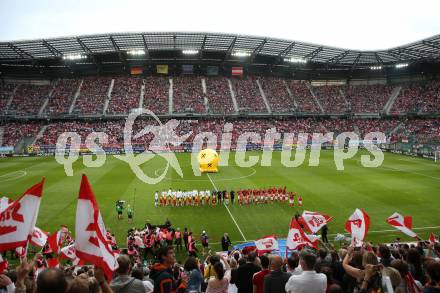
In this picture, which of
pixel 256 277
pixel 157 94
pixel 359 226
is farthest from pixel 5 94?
pixel 256 277

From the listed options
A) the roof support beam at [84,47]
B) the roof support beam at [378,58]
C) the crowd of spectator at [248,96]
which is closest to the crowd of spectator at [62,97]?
the roof support beam at [84,47]

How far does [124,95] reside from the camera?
69.7 metres

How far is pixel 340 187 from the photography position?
29562 mm

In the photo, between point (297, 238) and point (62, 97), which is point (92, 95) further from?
point (297, 238)

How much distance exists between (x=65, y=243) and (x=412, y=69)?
75.0 metres

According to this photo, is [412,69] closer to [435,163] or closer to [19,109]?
[435,163]

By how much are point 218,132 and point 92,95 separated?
25.4m

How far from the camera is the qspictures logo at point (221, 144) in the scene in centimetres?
4709

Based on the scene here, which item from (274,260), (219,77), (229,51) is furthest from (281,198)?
(219,77)

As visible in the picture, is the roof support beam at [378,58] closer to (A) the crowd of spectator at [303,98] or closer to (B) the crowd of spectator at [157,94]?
(A) the crowd of spectator at [303,98]

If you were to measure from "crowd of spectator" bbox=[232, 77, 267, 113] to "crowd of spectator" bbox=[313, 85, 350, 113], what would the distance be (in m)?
12.8

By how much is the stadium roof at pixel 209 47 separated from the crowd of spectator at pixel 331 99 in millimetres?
8489

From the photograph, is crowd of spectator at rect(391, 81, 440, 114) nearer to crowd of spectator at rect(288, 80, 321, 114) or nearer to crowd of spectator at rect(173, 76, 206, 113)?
crowd of spectator at rect(288, 80, 321, 114)

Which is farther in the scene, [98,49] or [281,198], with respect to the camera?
[98,49]
